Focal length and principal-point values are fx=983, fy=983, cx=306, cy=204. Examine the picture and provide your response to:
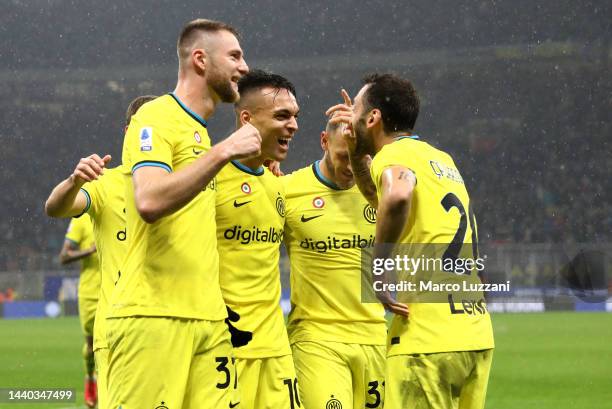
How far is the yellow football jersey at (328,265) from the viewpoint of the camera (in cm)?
451

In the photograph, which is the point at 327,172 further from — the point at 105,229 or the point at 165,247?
the point at 165,247

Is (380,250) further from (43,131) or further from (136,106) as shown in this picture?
(43,131)

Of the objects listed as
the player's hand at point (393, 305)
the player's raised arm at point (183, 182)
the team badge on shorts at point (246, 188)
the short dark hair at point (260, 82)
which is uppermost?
the short dark hair at point (260, 82)

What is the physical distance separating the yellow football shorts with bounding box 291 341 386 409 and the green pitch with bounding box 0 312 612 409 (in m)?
4.97

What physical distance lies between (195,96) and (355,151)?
751mm

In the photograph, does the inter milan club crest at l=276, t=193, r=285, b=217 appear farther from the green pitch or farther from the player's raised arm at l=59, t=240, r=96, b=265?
the green pitch

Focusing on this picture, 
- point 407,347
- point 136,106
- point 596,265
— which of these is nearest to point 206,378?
point 407,347

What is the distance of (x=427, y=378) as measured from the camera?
10.7 ft

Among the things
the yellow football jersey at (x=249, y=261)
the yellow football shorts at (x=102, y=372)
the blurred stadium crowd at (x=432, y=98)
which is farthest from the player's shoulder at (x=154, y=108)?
the blurred stadium crowd at (x=432, y=98)

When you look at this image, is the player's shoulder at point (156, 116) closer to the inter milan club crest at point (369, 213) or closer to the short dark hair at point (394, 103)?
the short dark hair at point (394, 103)

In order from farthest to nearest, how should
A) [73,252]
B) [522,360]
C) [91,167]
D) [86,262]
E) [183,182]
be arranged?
[522,360], [86,262], [73,252], [91,167], [183,182]

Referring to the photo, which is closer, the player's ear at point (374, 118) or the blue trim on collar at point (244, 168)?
the player's ear at point (374, 118)

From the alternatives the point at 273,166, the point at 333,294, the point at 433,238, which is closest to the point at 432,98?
the point at 273,166

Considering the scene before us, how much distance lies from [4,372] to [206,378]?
39.4 feet
